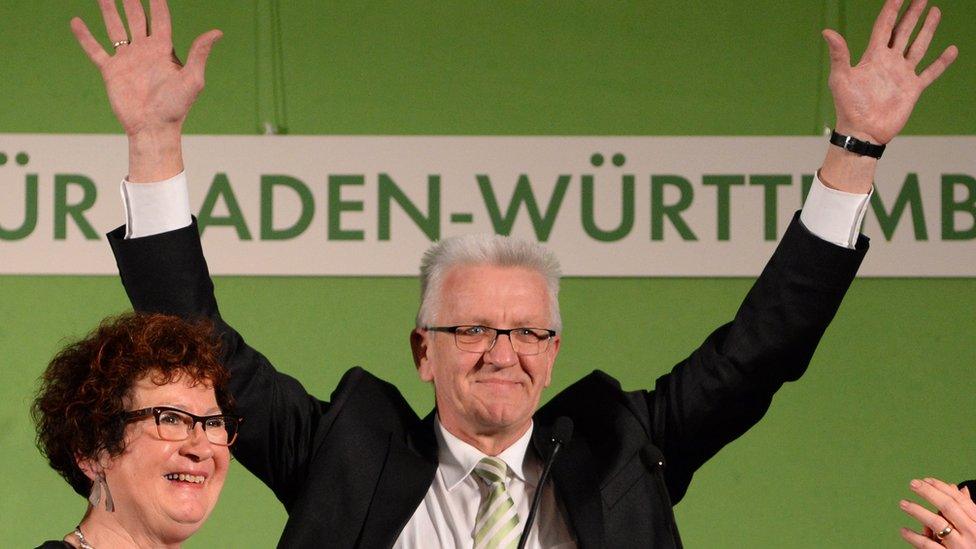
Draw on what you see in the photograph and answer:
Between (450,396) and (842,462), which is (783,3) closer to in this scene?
(842,462)

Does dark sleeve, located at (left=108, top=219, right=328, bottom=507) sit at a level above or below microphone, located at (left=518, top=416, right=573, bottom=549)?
above

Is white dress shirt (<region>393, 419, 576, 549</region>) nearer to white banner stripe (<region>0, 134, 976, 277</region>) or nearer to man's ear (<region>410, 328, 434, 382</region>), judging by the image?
man's ear (<region>410, 328, 434, 382</region>)

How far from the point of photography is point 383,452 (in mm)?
2396

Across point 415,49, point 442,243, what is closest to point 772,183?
point 415,49

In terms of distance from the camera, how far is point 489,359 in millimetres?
2324

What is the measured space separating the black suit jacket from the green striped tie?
0.28 feet

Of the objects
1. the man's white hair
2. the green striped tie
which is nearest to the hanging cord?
the man's white hair

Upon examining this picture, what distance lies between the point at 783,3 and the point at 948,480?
1255 millimetres

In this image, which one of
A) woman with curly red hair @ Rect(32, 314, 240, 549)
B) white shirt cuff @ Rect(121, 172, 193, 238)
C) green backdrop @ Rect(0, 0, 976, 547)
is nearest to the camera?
woman with curly red hair @ Rect(32, 314, 240, 549)

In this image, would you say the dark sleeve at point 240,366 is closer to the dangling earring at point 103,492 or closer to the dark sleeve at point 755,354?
the dangling earring at point 103,492

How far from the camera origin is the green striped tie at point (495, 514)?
2.28 meters

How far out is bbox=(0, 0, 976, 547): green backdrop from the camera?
3551 millimetres

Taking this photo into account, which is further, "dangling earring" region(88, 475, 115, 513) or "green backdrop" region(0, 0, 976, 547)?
"green backdrop" region(0, 0, 976, 547)

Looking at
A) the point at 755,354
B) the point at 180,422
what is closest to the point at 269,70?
the point at 755,354
